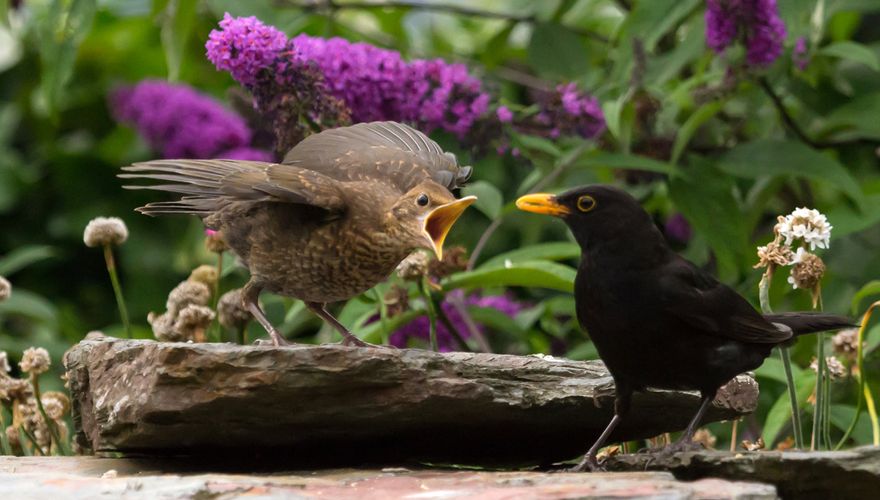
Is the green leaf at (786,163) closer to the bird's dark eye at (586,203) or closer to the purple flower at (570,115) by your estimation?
the purple flower at (570,115)

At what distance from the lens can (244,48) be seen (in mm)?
4203

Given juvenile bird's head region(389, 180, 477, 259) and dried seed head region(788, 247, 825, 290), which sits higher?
juvenile bird's head region(389, 180, 477, 259)

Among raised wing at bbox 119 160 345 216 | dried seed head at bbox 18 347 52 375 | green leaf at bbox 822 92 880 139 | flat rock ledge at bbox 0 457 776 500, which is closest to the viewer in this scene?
flat rock ledge at bbox 0 457 776 500

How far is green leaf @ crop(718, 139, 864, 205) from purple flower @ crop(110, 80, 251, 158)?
7.03ft

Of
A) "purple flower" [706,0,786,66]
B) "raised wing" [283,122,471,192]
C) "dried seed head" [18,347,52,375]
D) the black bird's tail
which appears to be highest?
"purple flower" [706,0,786,66]

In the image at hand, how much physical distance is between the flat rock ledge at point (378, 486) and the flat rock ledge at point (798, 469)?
0.26 meters

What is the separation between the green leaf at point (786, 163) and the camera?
17.4 ft

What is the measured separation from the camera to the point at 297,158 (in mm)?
4121

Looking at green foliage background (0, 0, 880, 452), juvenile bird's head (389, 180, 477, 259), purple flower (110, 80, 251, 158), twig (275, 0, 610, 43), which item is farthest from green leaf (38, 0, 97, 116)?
juvenile bird's head (389, 180, 477, 259)

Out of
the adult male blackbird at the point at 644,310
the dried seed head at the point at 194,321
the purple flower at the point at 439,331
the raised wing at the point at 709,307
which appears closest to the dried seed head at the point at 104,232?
the dried seed head at the point at 194,321

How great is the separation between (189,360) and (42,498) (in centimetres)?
50

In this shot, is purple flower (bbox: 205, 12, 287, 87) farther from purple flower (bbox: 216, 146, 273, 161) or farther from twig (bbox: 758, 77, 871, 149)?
twig (bbox: 758, 77, 871, 149)

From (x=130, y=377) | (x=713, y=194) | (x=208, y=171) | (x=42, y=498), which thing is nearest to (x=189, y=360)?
(x=130, y=377)

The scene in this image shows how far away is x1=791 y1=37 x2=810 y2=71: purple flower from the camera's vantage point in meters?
5.46
